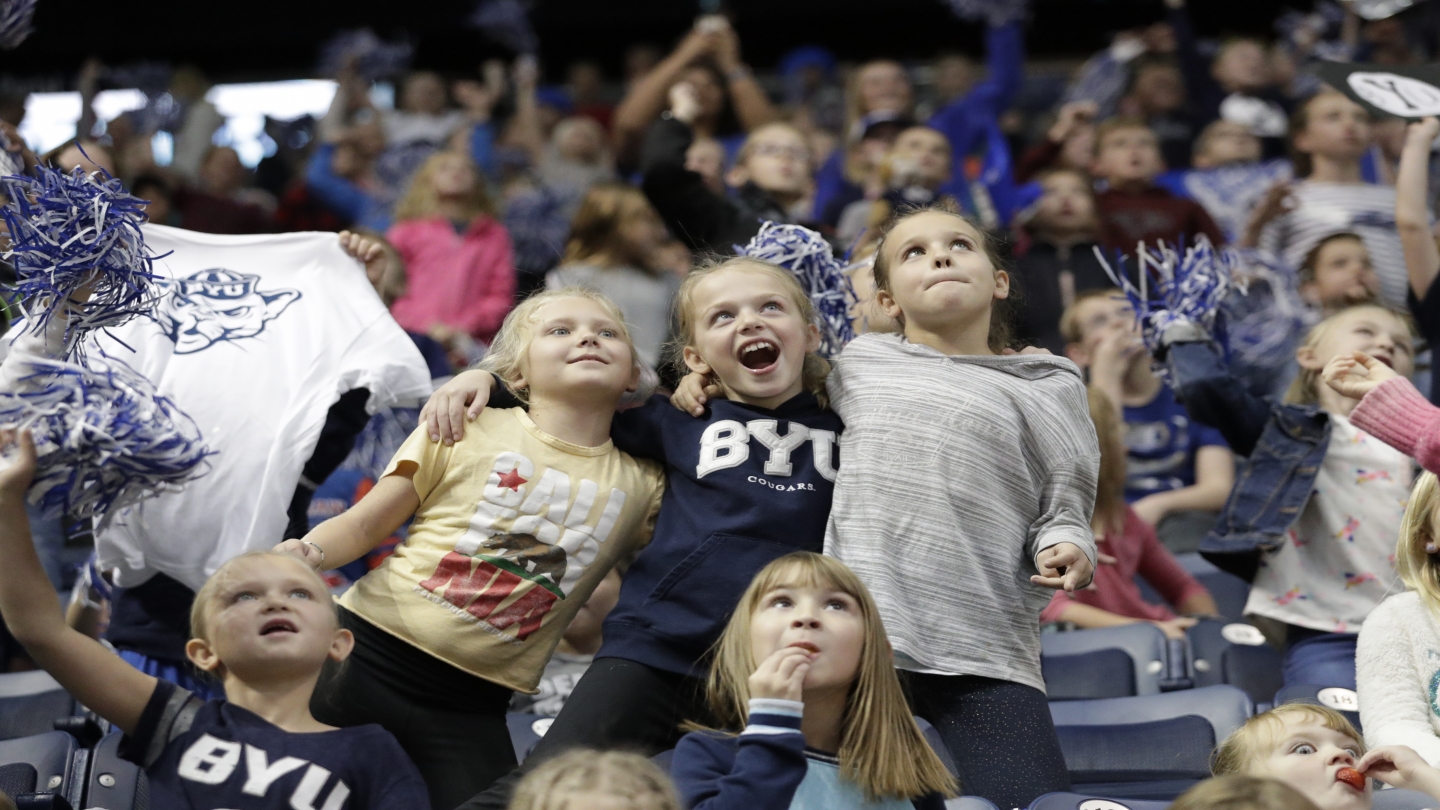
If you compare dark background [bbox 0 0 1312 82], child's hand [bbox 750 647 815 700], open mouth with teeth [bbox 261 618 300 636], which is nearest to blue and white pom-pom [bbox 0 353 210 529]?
open mouth with teeth [bbox 261 618 300 636]

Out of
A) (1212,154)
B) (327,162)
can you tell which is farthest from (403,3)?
(1212,154)

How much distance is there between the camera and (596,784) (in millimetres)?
2072

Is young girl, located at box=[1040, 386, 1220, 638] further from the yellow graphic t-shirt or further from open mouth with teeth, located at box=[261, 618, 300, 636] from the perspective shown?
open mouth with teeth, located at box=[261, 618, 300, 636]

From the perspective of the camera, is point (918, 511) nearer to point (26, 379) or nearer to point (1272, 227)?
point (26, 379)

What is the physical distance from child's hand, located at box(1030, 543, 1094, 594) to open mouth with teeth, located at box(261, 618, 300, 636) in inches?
49.5

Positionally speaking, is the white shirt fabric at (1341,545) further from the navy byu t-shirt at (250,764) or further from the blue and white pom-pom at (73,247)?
the blue and white pom-pom at (73,247)

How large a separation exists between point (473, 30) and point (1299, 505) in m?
7.45

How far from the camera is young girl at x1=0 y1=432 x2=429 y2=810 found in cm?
243

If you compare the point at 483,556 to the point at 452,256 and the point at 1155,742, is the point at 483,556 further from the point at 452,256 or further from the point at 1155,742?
the point at 452,256

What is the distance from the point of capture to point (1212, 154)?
6.99 meters

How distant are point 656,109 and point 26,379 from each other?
3.92m

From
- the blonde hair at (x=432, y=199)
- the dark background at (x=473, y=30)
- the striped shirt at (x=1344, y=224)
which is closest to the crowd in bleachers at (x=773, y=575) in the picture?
the striped shirt at (x=1344, y=224)

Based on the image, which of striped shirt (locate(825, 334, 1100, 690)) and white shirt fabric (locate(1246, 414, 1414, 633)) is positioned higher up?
striped shirt (locate(825, 334, 1100, 690))

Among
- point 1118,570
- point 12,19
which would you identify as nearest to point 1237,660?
point 1118,570
